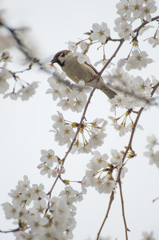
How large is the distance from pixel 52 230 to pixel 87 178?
2.13 ft

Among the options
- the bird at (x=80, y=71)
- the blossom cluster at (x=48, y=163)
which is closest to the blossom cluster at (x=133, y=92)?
the blossom cluster at (x=48, y=163)

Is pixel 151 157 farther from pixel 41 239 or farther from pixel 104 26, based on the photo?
pixel 104 26

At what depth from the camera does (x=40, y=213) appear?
52.6 inches

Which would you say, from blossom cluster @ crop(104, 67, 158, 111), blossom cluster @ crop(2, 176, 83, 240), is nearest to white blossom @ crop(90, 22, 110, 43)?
blossom cluster @ crop(104, 67, 158, 111)

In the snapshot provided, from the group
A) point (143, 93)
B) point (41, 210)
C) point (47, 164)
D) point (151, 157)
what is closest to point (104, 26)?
point (143, 93)

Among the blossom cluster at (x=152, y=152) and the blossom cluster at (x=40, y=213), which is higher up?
the blossom cluster at (x=152, y=152)

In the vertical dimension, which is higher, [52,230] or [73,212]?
[73,212]

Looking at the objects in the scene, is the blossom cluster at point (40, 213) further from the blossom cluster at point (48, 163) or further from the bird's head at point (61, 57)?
the bird's head at point (61, 57)

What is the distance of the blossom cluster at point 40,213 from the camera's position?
1256 mm

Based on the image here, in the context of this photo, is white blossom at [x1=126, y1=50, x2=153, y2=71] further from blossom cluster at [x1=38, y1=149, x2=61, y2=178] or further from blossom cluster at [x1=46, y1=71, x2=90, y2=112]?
blossom cluster at [x1=38, y1=149, x2=61, y2=178]

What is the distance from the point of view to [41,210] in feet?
4.77

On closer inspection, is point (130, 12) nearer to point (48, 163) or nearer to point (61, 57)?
point (48, 163)

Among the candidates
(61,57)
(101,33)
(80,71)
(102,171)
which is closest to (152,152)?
(102,171)

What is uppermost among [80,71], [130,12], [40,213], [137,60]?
[80,71]
